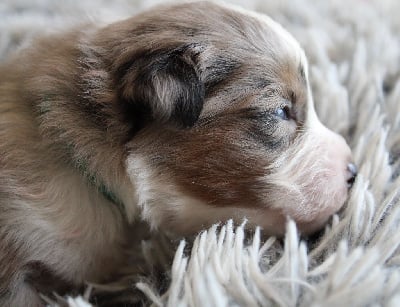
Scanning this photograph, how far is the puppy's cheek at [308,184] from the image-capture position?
4.64ft

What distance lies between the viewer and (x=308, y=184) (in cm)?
144

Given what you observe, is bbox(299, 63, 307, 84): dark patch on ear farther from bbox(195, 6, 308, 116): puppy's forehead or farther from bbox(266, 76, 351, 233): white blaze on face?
bbox(266, 76, 351, 233): white blaze on face

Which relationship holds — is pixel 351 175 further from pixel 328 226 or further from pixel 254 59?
pixel 254 59

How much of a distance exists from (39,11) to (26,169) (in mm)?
948

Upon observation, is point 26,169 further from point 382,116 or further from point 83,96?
point 382,116

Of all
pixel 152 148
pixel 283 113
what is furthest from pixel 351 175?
pixel 152 148

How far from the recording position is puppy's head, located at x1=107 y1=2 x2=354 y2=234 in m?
1.35

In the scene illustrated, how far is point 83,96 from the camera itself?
4.56 feet

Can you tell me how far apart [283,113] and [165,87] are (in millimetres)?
344

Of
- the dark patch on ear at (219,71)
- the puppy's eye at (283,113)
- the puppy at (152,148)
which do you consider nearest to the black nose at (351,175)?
the puppy at (152,148)

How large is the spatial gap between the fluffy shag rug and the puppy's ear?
0.90ft

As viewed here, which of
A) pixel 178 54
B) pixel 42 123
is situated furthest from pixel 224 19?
pixel 42 123

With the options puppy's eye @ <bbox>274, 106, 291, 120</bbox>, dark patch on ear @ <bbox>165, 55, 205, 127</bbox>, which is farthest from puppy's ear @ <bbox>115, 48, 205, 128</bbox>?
puppy's eye @ <bbox>274, 106, 291, 120</bbox>

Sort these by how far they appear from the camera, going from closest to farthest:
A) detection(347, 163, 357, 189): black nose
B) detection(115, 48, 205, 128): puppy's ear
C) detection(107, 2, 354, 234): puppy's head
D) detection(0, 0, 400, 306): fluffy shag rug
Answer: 1. detection(0, 0, 400, 306): fluffy shag rug
2. detection(115, 48, 205, 128): puppy's ear
3. detection(107, 2, 354, 234): puppy's head
4. detection(347, 163, 357, 189): black nose
